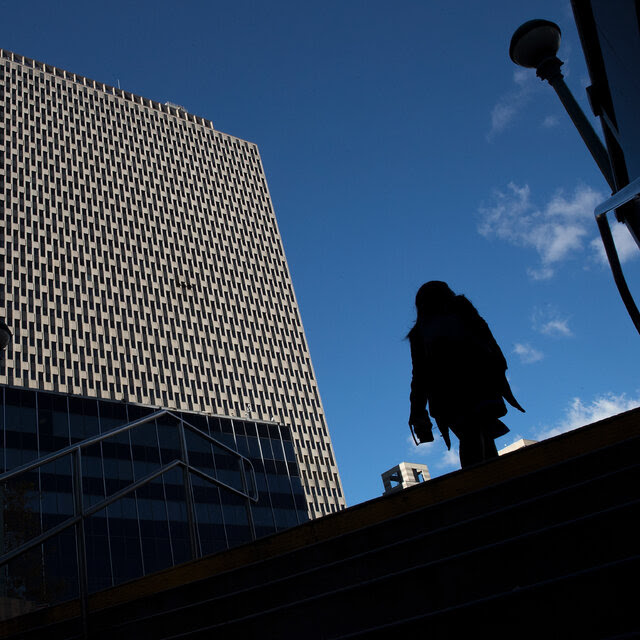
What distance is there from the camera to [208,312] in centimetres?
8481

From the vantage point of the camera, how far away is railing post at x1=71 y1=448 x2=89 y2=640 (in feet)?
13.1

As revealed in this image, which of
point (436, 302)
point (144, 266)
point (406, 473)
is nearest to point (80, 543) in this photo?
point (436, 302)

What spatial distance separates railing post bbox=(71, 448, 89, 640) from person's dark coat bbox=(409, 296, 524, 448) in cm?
246

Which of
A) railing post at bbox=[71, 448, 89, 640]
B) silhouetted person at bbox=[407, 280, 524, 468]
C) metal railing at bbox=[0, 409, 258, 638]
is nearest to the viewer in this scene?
railing post at bbox=[71, 448, 89, 640]

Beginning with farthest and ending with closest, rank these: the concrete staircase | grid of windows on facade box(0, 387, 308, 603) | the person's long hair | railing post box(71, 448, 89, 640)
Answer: grid of windows on facade box(0, 387, 308, 603), the person's long hair, railing post box(71, 448, 89, 640), the concrete staircase

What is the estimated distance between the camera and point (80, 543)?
471 centimetres

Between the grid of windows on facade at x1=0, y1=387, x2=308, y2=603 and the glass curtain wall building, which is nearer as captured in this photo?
the grid of windows on facade at x1=0, y1=387, x2=308, y2=603

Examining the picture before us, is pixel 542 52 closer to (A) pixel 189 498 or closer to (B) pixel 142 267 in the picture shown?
(A) pixel 189 498

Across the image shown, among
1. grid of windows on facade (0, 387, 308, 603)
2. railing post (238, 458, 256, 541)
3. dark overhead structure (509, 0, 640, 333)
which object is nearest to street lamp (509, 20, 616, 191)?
dark overhead structure (509, 0, 640, 333)

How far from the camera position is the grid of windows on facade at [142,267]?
239ft

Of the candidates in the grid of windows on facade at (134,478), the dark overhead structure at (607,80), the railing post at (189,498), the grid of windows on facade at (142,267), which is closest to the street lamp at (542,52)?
the dark overhead structure at (607,80)

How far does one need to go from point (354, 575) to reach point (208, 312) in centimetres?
8296

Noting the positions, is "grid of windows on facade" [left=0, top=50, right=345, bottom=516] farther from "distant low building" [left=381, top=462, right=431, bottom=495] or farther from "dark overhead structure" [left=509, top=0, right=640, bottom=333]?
"dark overhead structure" [left=509, top=0, right=640, bottom=333]

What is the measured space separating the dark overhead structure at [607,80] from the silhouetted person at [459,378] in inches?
54.9
